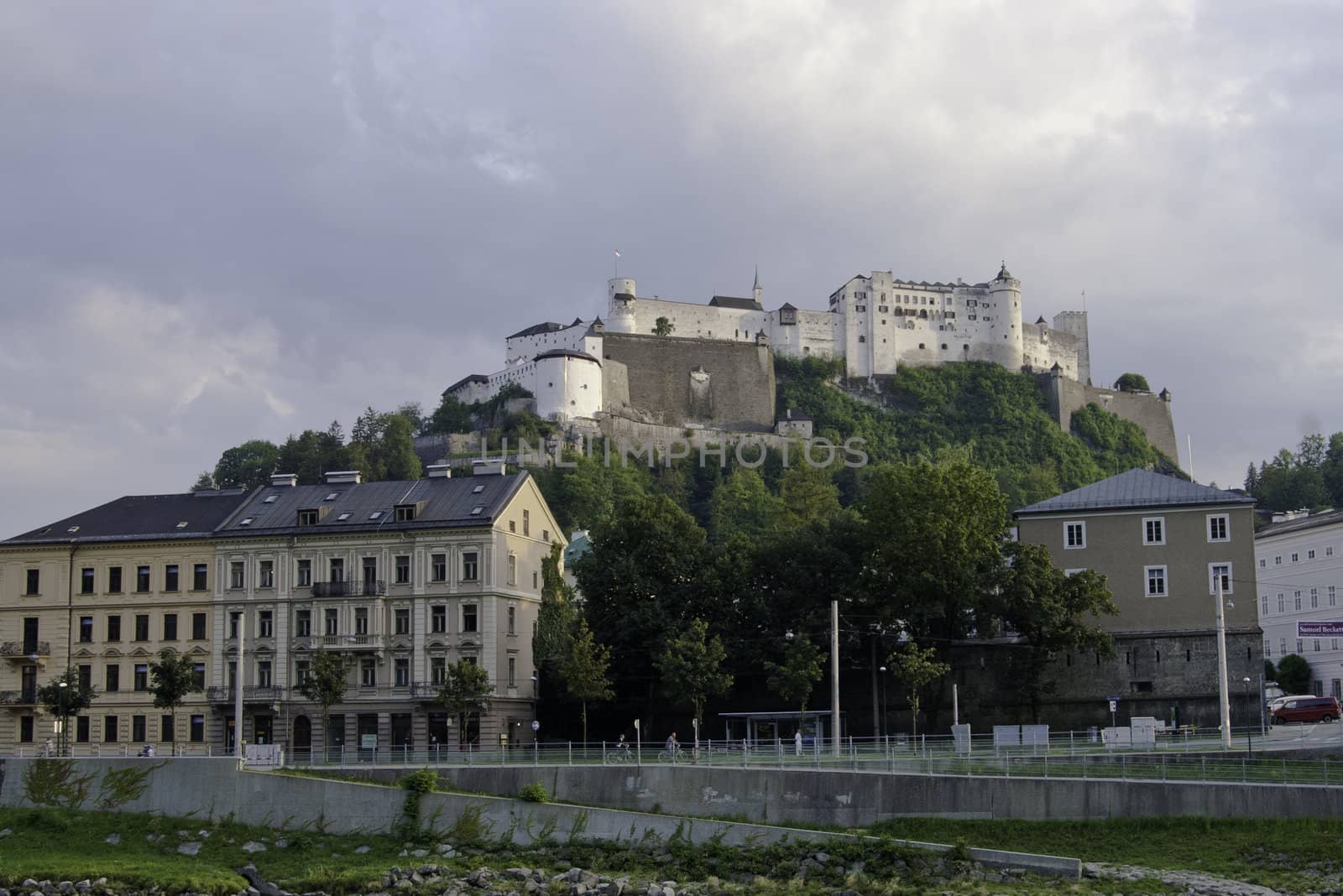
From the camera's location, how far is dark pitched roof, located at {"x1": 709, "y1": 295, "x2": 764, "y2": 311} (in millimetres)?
169125

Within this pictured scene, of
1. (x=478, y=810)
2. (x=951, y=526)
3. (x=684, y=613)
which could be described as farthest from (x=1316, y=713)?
(x=478, y=810)

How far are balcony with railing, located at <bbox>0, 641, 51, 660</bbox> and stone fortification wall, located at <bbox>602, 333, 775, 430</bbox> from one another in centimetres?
9266

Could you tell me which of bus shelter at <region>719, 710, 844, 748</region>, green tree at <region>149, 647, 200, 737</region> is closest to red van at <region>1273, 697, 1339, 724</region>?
bus shelter at <region>719, 710, 844, 748</region>

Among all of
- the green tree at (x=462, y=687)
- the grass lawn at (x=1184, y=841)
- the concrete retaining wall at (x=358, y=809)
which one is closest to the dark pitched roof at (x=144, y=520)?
the green tree at (x=462, y=687)

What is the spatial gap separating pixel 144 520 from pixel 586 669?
19.5 metres

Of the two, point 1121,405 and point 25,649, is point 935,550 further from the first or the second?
point 1121,405

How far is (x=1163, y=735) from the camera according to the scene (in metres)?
45.8

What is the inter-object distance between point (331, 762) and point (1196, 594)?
32.2m

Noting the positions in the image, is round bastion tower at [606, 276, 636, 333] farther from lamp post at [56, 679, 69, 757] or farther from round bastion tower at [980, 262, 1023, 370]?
lamp post at [56, 679, 69, 757]

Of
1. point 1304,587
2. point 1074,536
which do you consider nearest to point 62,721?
point 1074,536

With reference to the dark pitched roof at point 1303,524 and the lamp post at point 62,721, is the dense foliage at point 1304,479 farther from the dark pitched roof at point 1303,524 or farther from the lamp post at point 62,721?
the lamp post at point 62,721

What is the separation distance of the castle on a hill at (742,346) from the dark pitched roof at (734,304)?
0.16 metres

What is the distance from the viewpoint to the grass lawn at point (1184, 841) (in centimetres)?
3145

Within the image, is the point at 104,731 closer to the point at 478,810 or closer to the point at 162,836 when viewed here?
the point at 162,836
